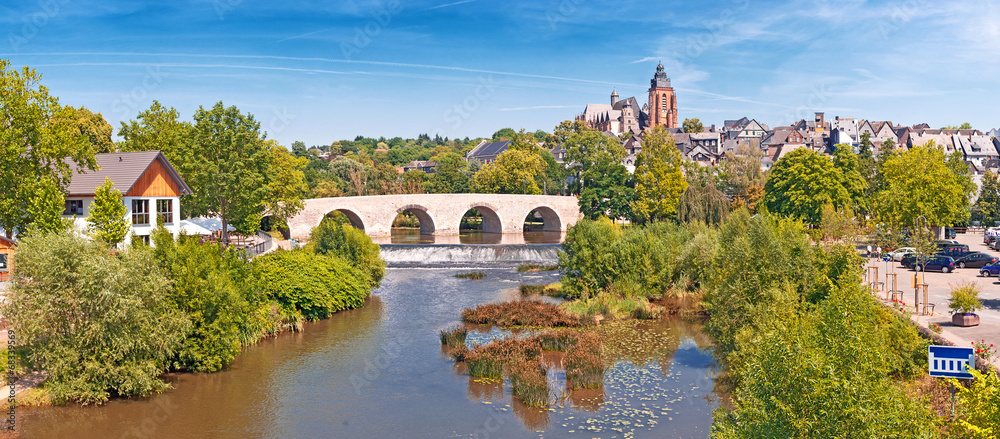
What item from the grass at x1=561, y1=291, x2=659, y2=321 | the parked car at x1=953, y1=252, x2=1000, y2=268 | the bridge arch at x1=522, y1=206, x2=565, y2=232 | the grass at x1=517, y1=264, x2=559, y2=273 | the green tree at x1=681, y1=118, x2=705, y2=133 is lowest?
the grass at x1=561, y1=291, x2=659, y2=321

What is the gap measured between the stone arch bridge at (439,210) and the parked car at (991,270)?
32440 millimetres

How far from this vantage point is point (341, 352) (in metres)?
22.2

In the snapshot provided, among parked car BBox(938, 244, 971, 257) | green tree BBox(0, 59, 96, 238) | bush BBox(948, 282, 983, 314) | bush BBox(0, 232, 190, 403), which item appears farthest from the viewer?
parked car BBox(938, 244, 971, 257)

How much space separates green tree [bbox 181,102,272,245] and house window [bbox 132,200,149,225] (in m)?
4.57

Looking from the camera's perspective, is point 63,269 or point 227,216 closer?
point 63,269

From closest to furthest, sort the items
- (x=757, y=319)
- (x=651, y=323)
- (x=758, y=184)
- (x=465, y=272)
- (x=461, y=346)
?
(x=757, y=319) → (x=461, y=346) → (x=651, y=323) → (x=465, y=272) → (x=758, y=184)

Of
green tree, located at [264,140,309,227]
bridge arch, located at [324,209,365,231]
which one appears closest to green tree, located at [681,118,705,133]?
bridge arch, located at [324,209,365,231]

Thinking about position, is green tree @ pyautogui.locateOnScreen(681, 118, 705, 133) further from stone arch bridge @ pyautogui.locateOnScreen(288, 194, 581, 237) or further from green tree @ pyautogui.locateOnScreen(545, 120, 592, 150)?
stone arch bridge @ pyautogui.locateOnScreen(288, 194, 581, 237)

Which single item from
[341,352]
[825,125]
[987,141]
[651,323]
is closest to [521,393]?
[341,352]

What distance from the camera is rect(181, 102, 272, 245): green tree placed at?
36.5 m

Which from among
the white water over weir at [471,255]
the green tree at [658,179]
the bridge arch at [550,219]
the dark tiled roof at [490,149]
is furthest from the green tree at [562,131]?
the white water over weir at [471,255]

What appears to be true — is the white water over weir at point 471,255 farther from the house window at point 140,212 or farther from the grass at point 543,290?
the house window at point 140,212

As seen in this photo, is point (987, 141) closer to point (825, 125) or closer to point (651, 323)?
point (825, 125)

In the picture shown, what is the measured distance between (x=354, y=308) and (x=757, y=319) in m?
17.5
